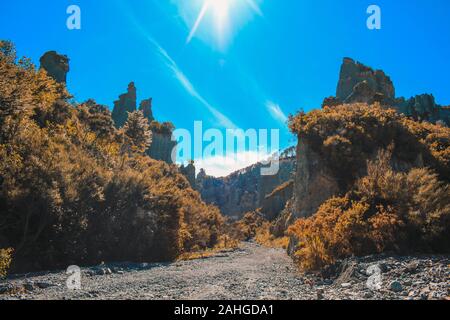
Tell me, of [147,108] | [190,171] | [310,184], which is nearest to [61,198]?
[310,184]

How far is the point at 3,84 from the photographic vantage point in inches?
611

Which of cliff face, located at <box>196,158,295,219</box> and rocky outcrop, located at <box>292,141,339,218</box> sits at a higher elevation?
cliff face, located at <box>196,158,295,219</box>

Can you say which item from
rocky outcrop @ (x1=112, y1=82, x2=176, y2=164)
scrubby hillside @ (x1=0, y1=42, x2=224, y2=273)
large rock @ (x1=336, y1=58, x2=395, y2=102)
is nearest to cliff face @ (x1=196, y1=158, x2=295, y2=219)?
rocky outcrop @ (x1=112, y1=82, x2=176, y2=164)

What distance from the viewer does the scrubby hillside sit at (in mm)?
15641

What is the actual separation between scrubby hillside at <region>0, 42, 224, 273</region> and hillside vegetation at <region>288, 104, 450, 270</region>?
11.1 meters

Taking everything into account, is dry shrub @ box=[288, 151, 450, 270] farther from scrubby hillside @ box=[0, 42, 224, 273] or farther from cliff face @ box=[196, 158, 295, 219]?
cliff face @ box=[196, 158, 295, 219]

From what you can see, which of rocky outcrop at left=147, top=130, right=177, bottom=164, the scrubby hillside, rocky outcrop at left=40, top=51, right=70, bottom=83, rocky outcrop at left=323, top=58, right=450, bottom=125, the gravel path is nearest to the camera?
the gravel path

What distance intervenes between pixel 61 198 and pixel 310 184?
42.0ft

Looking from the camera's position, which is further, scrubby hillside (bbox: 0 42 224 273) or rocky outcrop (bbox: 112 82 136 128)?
rocky outcrop (bbox: 112 82 136 128)

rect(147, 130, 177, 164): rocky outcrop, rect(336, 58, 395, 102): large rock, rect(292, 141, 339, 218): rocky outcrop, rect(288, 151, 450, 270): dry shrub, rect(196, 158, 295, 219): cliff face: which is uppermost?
rect(336, 58, 395, 102): large rock

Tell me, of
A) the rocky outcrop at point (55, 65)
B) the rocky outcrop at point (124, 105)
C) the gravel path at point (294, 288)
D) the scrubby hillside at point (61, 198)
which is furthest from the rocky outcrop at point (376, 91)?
the rocky outcrop at point (124, 105)

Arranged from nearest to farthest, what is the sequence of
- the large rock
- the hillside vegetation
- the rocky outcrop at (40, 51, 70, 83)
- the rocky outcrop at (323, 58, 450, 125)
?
the hillside vegetation, the rocky outcrop at (323, 58, 450, 125), the large rock, the rocky outcrop at (40, 51, 70, 83)

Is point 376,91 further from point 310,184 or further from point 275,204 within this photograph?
point 310,184
